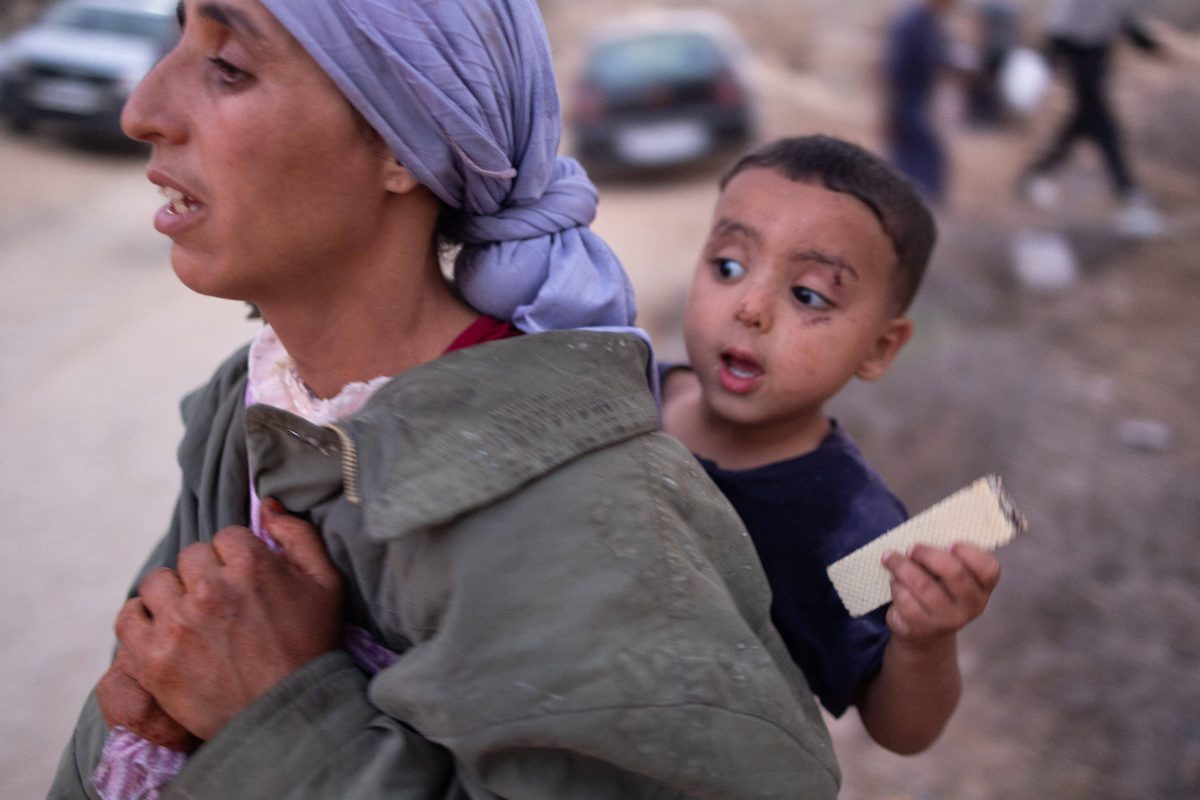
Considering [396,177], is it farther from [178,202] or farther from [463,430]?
[463,430]

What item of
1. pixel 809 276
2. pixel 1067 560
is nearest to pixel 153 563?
pixel 809 276

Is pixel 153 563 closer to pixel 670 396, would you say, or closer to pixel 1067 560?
pixel 670 396

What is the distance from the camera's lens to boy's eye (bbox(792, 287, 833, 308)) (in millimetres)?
1978

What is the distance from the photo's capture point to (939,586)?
1.56 m

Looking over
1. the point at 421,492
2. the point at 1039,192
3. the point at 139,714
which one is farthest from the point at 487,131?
the point at 1039,192

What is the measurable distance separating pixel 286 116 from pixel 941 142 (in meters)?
7.96

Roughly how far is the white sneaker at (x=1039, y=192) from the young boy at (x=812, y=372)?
826cm

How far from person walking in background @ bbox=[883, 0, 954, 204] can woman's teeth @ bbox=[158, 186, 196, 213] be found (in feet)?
24.1

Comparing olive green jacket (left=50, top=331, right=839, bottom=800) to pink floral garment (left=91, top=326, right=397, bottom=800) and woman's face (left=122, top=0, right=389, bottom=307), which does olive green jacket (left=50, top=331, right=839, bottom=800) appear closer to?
pink floral garment (left=91, top=326, right=397, bottom=800)

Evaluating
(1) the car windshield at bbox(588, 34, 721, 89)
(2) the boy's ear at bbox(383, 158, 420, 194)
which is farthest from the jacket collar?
(1) the car windshield at bbox(588, 34, 721, 89)

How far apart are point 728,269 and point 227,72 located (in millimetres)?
920

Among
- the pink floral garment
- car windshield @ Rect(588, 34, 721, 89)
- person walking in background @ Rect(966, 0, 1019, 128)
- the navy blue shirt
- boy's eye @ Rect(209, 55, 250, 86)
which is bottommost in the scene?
person walking in background @ Rect(966, 0, 1019, 128)

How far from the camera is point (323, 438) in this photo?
1432 mm

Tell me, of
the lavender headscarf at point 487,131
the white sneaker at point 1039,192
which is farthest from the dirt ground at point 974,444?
the lavender headscarf at point 487,131
